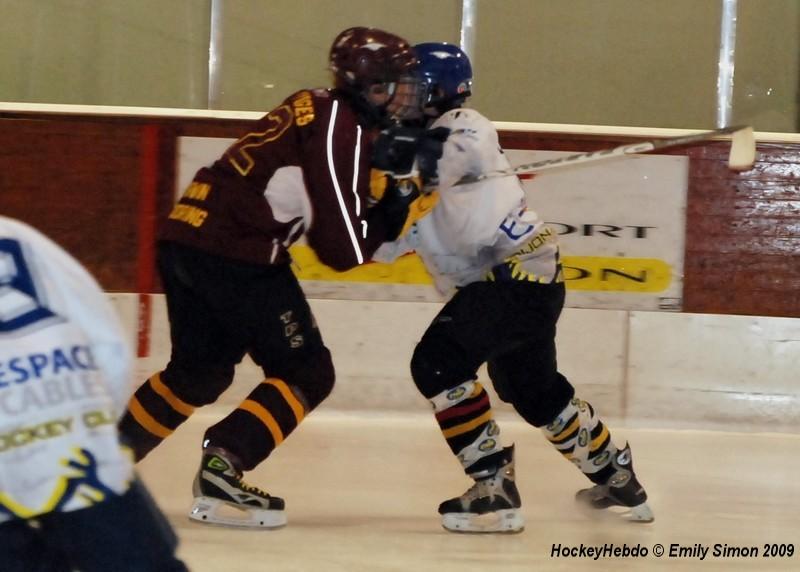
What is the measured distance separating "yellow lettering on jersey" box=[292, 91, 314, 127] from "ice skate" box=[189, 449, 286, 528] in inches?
30.5

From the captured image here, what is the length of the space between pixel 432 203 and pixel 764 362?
2.15 metres

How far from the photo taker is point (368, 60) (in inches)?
111

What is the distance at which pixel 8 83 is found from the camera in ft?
17.9

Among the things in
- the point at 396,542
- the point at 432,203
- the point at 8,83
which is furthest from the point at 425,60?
the point at 8,83

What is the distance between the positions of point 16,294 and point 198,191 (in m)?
1.56

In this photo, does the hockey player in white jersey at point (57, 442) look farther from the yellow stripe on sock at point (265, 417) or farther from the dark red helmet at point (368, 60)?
the dark red helmet at point (368, 60)

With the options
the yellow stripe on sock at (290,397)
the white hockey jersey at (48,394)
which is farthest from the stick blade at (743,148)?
the white hockey jersey at (48,394)

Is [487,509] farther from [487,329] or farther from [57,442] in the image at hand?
[57,442]

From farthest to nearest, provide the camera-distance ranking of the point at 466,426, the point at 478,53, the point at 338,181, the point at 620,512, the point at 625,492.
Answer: the point at 478,53, the point at 620,512, the point at 625,492, the point at 466,426, the point at 338,181

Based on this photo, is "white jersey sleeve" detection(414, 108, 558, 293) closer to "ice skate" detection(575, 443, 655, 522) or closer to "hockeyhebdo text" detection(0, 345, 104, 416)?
"ice skate" detection(575, 443, 655, 522)

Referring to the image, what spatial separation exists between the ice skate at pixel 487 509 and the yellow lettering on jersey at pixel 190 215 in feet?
2.98

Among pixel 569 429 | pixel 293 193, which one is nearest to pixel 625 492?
pixel 569 429

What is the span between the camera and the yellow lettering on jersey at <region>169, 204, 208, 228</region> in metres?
2.78

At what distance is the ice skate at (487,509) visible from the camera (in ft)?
9.57
